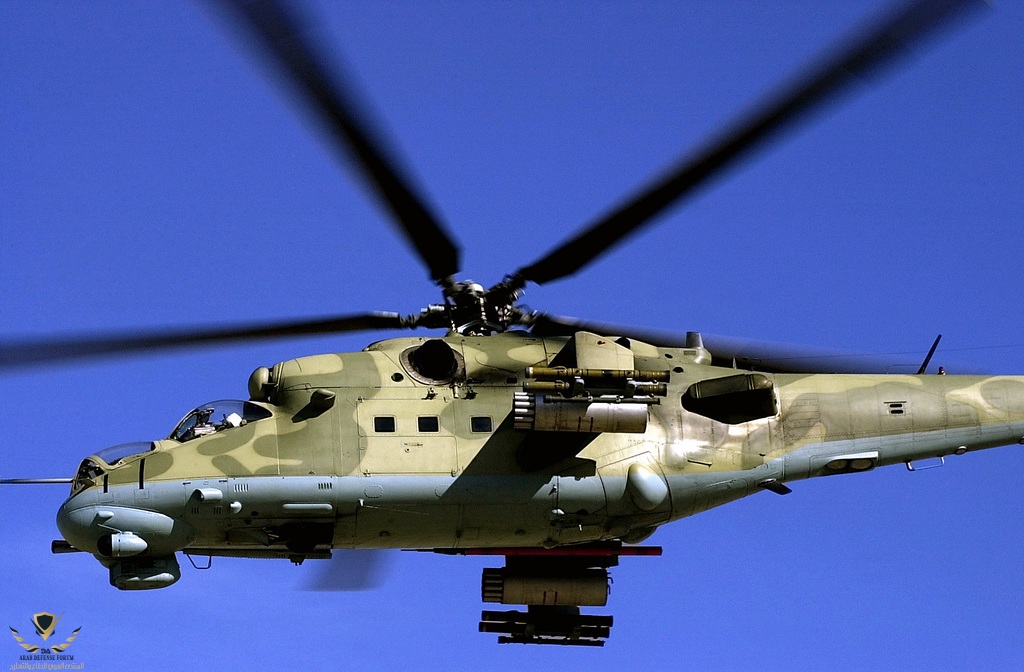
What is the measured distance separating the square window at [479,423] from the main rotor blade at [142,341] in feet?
7.68

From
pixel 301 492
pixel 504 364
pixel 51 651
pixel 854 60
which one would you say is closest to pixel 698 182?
pixel 854 60

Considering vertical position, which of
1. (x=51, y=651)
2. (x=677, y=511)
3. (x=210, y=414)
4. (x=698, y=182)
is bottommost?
(x=51, y=651)

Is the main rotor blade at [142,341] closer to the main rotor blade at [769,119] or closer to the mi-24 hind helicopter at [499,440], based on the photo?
the mi-24 hind helicopter at [499,440]

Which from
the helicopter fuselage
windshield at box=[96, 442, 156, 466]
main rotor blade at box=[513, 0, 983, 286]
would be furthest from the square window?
windshield at box=[96, 442, 156, 466]

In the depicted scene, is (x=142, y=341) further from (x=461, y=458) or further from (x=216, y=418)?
(x=461, y=458)

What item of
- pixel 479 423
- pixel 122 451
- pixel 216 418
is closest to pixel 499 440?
pixel 479 423

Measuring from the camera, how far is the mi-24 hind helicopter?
1938 centimetres

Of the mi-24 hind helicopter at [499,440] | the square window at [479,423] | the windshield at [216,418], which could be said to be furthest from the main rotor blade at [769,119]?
the windshield at [216,418]

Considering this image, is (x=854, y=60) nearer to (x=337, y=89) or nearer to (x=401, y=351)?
(x=337, y=89)

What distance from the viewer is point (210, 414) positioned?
66.4 ft

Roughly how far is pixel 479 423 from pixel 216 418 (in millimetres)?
3597

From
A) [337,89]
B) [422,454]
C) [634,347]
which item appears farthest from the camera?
Answer: [634,347]

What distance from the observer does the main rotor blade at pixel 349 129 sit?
15.6 meters

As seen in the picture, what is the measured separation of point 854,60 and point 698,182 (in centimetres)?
249
